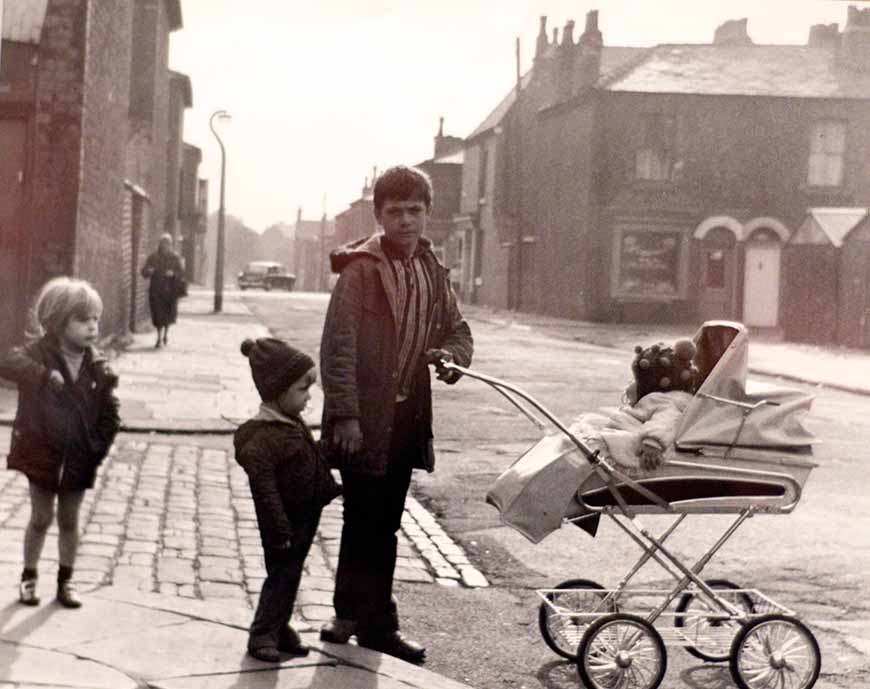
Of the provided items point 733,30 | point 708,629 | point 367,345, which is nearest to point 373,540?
point 367,345

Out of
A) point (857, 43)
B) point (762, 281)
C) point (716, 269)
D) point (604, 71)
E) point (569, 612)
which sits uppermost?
point (857, 43)

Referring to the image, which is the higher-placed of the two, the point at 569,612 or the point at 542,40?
the point at 542,40

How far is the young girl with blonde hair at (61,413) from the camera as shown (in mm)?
5547

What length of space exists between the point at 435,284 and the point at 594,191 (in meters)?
38.0

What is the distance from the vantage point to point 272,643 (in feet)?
16.5

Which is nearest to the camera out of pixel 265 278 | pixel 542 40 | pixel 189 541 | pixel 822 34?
pixel 189 541

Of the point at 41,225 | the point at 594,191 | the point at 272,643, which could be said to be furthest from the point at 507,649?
the point at 594,191

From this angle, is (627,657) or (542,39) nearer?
(627,657)

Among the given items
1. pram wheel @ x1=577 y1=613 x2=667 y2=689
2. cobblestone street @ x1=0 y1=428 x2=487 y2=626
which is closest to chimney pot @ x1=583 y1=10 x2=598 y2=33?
cobblestone street @ x1=0 y1=428 x2=487 y2=626

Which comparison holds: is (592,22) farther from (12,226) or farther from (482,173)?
(12,226)

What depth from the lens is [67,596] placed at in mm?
5605

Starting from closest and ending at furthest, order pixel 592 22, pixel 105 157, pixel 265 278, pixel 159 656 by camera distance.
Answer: pixel 159 656 → pixel 105 157 → pixel 592 22 → pixel 265 278

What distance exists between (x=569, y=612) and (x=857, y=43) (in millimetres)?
42707

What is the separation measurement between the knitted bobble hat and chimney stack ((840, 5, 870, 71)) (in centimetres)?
4274
